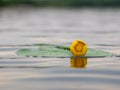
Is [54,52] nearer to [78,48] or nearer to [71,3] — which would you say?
[78,48]

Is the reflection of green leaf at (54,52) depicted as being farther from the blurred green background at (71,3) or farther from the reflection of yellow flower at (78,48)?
the blurred green background at (71,3)

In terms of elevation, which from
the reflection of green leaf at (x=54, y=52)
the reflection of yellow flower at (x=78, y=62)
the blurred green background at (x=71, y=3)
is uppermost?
the blurred green background at (x=71, y=3)

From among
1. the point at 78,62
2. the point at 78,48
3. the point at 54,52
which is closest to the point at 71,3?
the point at 54,52

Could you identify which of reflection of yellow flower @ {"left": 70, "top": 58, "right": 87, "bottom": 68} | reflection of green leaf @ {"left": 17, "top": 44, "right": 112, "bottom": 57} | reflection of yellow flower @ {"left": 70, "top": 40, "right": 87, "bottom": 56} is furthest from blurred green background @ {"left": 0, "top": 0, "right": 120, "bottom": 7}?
reflection of yellow flower @ {"left": 70, "top": 58, "right": 87, "bottom": 68}

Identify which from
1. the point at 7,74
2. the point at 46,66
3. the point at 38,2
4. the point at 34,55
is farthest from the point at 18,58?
the point at 38,2

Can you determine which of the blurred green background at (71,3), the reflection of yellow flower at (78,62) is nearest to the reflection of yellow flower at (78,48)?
the reflection of yellow flower at (78,62)

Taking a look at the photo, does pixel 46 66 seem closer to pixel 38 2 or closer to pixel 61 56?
pixel 61 56

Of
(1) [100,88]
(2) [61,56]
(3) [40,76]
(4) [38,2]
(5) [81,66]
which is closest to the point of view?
(1) [100,88]
